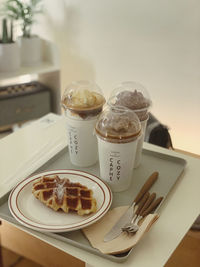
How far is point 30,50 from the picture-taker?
2605 millimetres

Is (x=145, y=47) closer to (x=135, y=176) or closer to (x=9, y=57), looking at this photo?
(x=9, y=57)

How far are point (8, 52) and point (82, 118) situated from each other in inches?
58.6

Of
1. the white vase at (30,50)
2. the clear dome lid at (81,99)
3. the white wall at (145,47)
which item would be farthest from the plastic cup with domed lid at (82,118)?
the white vase at (30,50)

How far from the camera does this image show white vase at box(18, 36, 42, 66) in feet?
8.43

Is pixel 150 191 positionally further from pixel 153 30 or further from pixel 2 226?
pixel 153 30

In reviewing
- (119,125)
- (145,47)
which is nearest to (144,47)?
(145,47)

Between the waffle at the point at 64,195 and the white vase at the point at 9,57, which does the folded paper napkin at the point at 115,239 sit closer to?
the waffle at the point at 64,195

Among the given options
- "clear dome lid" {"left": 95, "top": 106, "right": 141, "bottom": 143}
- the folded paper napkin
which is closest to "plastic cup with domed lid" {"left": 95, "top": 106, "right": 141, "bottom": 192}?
"clear dome lid" {"left": 95, "top": 106, "right": 141, "bottom": 143}

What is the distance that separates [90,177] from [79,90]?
264 mm

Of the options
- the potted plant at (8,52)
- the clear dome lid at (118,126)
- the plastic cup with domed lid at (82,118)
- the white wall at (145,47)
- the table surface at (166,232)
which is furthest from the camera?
the potted plant at (8,52)

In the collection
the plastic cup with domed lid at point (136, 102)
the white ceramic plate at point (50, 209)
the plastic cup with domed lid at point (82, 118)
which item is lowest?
the white ceramic plate at point (50, 209)

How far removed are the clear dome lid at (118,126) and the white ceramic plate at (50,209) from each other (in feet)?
0.49

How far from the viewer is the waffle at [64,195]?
95 cm

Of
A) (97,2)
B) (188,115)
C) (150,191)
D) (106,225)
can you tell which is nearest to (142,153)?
(150,191)
